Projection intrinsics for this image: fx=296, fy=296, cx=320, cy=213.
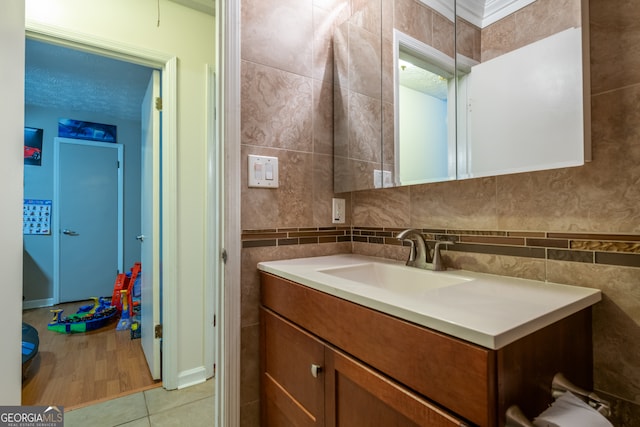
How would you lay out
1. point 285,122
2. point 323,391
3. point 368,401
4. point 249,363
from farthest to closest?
point 285,122 → point 249,363 → point 323,391 → point 368,401

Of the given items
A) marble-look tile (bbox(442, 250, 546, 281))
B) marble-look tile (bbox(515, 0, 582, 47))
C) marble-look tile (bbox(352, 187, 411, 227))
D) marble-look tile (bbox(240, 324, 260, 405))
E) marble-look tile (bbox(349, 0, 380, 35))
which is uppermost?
marble-look tile (bbox(349, 0, 380, 35))

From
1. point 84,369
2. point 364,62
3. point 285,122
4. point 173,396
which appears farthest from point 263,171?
point 84,369

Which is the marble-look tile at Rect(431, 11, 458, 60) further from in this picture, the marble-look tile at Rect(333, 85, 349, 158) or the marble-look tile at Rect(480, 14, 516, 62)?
the marble-look tile at Rect(333, 85, 349, 158)

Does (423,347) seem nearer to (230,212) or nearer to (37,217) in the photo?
(230,212)

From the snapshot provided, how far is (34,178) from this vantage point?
3.42m

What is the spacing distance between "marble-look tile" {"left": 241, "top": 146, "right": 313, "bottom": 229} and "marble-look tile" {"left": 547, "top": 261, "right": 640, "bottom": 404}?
93 cm

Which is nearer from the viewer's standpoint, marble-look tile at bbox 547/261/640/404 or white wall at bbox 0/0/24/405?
marble-look tile at bbox 547/261/640/404

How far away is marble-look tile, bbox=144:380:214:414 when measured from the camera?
1.65 m

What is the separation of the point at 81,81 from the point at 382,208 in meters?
3.20

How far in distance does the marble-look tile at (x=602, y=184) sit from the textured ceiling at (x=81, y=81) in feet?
9.59

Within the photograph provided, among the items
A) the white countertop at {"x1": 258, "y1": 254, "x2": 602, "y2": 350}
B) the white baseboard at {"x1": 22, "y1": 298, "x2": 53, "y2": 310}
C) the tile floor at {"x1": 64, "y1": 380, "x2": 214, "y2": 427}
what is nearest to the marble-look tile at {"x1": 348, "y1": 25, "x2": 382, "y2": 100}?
the white countertop at {"x1": 258, "y1": 254, "x2": 602, "y2": 350}

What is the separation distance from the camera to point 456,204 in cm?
103

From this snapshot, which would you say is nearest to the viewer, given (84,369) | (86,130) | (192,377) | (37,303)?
(192,377)

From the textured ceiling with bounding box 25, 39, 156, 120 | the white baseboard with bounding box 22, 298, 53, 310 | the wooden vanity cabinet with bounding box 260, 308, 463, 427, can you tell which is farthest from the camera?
the white baseboard with bounding box 22, 298, 53, 310
